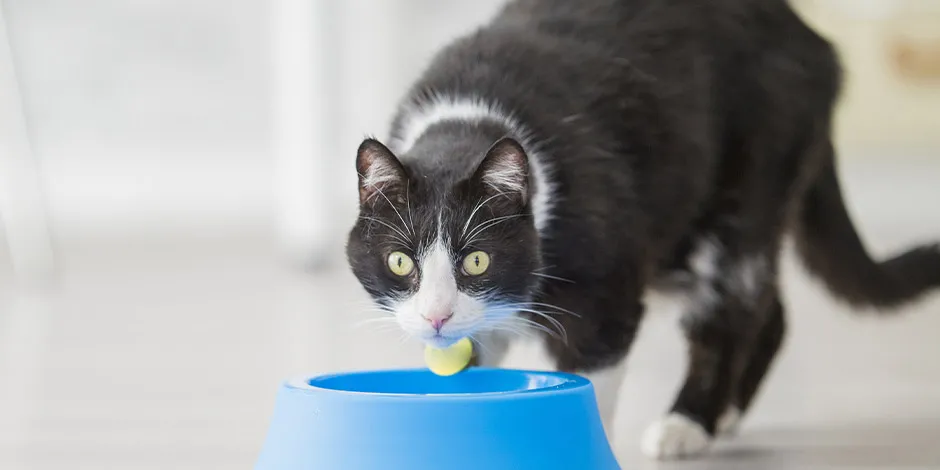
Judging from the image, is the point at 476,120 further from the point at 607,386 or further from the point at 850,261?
the point at 850,261

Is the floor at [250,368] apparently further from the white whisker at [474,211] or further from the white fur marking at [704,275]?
the white whisker at [474,211]

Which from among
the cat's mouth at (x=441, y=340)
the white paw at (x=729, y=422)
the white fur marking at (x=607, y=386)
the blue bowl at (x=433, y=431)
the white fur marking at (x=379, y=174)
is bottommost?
the white paw at (x=729, y=422)

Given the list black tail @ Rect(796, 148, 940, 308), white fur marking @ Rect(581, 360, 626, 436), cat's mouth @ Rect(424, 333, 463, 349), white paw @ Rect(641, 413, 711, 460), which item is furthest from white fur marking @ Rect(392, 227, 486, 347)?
black tail @ Rect(796, 148, 940, 308)

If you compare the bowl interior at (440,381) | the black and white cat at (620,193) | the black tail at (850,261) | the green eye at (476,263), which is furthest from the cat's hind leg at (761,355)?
the green eye at (476,263)

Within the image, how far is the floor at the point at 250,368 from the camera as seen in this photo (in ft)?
6.19

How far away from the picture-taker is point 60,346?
9.69 ft

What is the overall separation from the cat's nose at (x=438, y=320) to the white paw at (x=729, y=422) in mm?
809

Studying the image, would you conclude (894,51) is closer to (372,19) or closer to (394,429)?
(372,19)

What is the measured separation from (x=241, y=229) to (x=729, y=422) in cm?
382

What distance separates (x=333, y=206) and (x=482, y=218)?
291cm

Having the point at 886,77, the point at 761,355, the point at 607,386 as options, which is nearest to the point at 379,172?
the point at 607,386

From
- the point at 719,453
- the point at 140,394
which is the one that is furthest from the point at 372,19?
the point at 719,453

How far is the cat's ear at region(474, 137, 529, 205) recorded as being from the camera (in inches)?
57.4

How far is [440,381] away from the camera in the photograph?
160 centimetres
